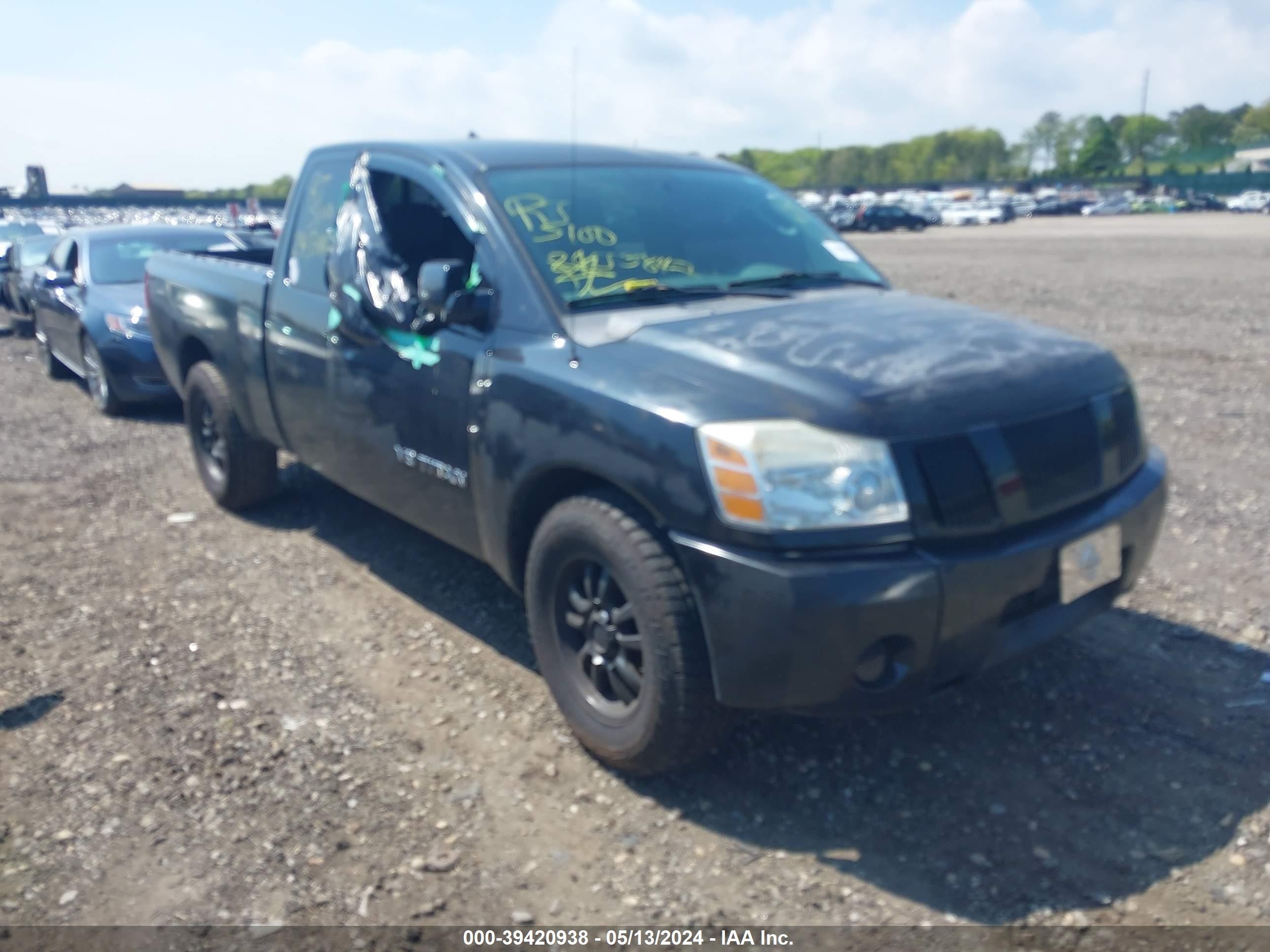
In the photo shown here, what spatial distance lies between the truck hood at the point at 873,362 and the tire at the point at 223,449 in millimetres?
3013

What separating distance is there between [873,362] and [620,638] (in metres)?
1.11

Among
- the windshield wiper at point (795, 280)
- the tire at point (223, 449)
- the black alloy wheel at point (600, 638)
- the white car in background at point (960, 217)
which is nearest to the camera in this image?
the black alloy wheel at point (600, 638)

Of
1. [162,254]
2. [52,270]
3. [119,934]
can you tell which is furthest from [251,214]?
[119,934]

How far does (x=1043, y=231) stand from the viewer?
44375mm

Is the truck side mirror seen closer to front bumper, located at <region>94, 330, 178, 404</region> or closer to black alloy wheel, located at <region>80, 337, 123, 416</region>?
front bumper, located at <region>94, 330, 178, 404</region>

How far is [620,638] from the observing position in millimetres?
3219

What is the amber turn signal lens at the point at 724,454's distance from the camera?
2781 mm

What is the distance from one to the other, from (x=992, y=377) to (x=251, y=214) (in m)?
25.9

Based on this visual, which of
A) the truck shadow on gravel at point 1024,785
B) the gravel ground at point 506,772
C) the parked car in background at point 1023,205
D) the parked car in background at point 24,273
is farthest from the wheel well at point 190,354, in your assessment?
the parked car in background at point 1023,205

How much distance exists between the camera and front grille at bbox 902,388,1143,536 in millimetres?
2809

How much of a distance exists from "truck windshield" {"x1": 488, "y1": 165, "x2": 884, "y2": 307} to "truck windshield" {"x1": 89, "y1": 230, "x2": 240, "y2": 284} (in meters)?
6.38

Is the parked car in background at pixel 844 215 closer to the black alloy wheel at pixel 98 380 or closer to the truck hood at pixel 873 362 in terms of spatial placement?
the black alloy wheel at pixel 98 380

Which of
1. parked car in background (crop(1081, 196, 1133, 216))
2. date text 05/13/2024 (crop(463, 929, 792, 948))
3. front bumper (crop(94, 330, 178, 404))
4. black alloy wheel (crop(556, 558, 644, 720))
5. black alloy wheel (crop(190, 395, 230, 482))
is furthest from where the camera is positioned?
parked car in background (crop(1081, 196, 1133, 216))

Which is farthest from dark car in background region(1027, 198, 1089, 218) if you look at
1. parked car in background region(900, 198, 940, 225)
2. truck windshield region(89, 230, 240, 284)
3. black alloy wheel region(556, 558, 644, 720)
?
black alloy wheel region(556, 558, 644, 720)
